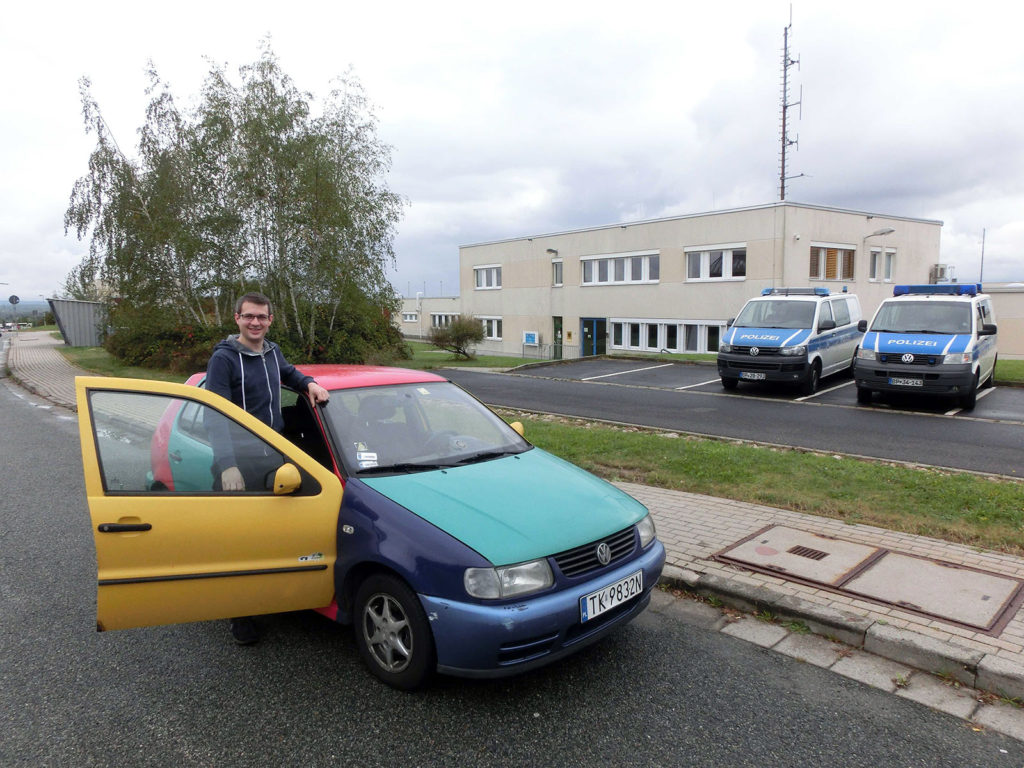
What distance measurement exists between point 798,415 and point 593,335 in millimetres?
24704

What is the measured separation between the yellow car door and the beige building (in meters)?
26.7

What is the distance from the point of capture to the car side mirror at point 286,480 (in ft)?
11.2

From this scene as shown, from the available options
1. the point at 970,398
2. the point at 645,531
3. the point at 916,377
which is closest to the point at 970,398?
the point at 970,398

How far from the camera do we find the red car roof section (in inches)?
173

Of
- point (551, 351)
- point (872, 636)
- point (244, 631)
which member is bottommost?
point (551, 351)

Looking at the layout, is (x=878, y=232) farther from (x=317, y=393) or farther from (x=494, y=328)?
(x=317, y=393)

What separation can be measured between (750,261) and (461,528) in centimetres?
2741

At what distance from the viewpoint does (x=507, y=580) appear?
10.2 ft

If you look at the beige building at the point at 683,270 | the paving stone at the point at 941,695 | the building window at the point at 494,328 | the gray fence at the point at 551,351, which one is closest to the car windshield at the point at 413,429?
the paving stone at the point at 941,695

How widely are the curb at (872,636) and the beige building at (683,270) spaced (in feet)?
82.1

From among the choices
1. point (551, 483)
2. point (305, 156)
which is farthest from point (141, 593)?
point (305, 156)

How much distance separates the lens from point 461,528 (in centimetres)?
325

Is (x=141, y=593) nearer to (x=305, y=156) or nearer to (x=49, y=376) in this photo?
(x=305, y=156)

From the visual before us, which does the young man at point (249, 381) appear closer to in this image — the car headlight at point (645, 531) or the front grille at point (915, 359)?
the car headlight at point (645, 531)
